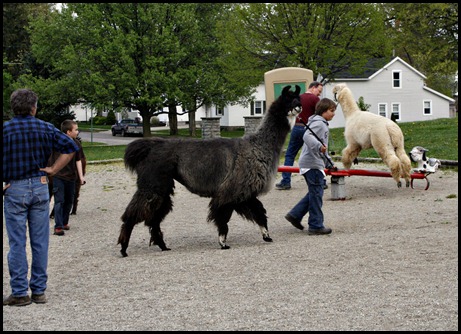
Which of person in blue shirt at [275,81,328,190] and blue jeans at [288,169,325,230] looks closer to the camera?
blue jeans at [288,169,325,230]

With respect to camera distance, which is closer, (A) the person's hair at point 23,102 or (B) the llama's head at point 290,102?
(A) the person's hair at point 23,102

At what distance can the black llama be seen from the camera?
968 centimetres

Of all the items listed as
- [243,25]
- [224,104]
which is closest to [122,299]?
[243,25]

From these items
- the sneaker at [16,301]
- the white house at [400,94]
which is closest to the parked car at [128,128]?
the white house at [400,94]

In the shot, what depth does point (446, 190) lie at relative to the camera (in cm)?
1513

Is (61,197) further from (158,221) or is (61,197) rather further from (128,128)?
(128,128)

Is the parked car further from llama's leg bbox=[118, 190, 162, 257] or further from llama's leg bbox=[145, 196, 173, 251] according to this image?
llama's leg bbox=[118, 190, 162, 257]

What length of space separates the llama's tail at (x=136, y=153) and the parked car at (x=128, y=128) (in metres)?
48.4

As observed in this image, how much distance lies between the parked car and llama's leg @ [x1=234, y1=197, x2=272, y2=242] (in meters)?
48.5

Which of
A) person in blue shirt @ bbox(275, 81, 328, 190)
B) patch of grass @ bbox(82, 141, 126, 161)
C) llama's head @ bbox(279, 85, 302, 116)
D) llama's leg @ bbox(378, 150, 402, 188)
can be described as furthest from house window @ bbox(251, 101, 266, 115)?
llama's head @ bbox(279, 85, 302, 116)

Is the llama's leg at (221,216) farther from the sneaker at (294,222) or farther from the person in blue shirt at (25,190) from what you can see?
the person in blue shirt at (25,190)

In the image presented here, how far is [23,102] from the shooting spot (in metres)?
6.93

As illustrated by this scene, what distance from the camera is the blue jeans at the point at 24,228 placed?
6.85m

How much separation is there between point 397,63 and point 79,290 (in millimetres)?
60367
